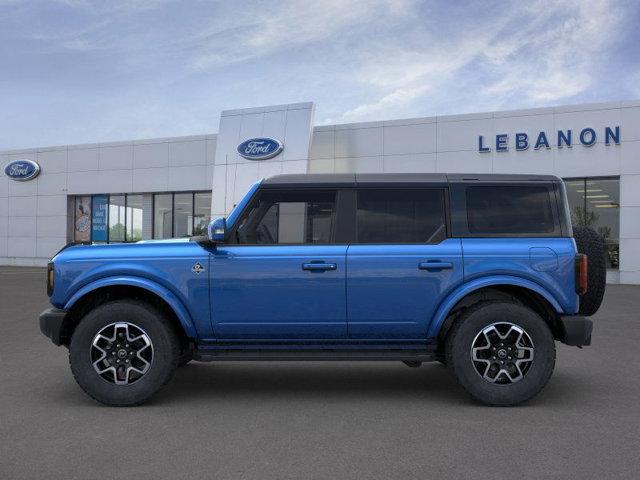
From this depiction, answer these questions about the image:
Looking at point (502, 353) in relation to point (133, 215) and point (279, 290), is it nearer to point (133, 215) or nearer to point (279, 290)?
point (279, 290)

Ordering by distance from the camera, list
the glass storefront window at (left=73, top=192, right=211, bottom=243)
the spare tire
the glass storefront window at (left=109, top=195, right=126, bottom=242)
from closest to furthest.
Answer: the spare tire → the glass storefront window at (left=73, top=192, right=211, bottom=243) → the glass storefront window at (left=109, top=195, right=126, bottom=242)

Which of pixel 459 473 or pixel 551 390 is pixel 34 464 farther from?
pixel 551 390

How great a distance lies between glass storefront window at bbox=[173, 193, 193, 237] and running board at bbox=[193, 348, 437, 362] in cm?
2480

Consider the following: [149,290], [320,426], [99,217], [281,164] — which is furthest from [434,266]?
[99,217]

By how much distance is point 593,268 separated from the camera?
541 cm

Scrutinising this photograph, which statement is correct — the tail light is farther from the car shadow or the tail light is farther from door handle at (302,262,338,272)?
door handle at (302,262,338,272)

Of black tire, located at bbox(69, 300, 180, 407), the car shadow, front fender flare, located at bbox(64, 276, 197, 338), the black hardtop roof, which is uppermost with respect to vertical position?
the black hardtop roof

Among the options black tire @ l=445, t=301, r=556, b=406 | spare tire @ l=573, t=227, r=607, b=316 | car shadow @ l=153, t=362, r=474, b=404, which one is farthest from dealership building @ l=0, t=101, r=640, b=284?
black tire @ l=445, t=301, r=556, b=406

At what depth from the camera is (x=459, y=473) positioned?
352cm

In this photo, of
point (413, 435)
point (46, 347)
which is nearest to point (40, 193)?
point (46, 347)

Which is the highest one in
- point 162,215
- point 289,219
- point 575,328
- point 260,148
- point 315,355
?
point 260,148

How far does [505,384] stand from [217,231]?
262 cm

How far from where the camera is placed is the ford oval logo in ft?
106

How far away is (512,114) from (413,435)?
67.9ft
